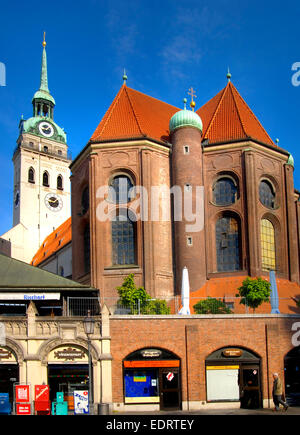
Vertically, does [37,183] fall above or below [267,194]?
above

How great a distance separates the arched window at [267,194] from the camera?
42.8 metres

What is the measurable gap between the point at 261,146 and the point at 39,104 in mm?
53828

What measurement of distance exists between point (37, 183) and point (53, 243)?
51.7ft

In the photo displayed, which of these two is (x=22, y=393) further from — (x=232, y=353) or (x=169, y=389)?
(x=232, y=353)

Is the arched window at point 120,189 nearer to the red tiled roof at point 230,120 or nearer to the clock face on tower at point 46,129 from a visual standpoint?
the red tiled roof at point 230,120

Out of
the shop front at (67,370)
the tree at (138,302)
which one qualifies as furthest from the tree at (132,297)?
the shop front at (67,370)

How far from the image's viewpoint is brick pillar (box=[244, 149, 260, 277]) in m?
39.6

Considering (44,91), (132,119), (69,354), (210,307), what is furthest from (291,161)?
(44,91)

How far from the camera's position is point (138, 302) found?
30297 mm

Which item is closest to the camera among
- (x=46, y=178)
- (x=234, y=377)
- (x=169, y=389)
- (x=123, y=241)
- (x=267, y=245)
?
(x=169, y=389)

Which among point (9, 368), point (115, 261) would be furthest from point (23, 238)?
point (9, 368)

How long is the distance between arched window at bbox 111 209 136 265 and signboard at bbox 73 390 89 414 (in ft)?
63.1

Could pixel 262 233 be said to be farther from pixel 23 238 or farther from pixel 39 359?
pixel 23 238
